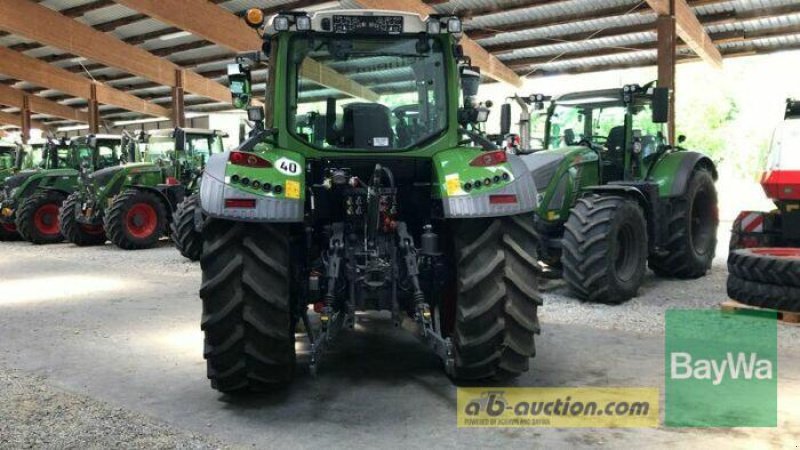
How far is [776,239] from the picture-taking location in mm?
7270

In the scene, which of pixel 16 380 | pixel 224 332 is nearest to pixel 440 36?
pixel 224 332

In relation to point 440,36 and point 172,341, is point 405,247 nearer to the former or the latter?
point 440,36

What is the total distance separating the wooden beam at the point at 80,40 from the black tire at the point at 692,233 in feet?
44.2

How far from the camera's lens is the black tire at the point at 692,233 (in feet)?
26.1

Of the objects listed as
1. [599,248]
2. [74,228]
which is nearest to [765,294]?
[599,248]

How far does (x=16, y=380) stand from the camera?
4547 mm

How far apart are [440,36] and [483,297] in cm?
171

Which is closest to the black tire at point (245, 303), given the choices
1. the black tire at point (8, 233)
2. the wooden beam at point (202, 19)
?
the wooden beam at point (202, 19)

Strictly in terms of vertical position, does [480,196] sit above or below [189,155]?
below

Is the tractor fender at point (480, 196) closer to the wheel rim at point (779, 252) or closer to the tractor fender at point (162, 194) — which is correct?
the wheel rim at point (779, 252)

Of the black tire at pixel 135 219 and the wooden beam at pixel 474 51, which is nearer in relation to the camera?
the wooden beam at pixel 474 51

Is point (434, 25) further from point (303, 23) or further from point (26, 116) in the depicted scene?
point (26, 116)

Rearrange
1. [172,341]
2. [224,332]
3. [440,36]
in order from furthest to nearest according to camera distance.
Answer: [172,341]
[440,36]
[224,332]

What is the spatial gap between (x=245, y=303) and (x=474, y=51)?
12.2 meters
